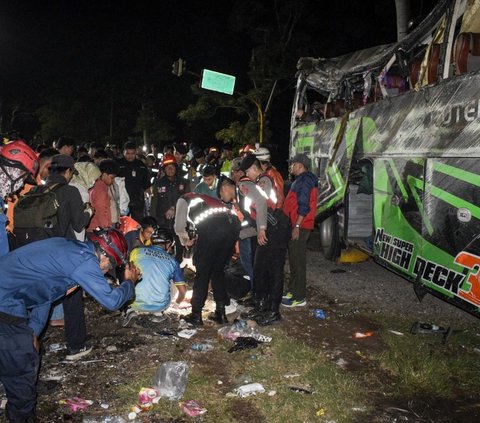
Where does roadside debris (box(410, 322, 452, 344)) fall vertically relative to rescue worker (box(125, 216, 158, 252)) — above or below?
below

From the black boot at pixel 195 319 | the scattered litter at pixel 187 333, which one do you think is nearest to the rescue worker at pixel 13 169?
the scattered litter at pixel 187 333

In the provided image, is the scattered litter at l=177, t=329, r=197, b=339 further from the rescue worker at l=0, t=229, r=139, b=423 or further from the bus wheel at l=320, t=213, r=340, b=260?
the bus wheel at l=320, t=213, r=340, b=260

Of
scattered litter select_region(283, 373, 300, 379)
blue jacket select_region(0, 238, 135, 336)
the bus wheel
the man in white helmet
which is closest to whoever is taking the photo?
blue jacket select_region(0, 238, 135, 336)

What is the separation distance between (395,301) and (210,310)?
2.55 m

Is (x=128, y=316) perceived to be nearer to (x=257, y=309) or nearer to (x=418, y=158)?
(x=257, y=309)

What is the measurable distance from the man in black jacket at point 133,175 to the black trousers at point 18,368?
515cm

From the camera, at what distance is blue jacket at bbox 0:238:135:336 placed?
293 centimetres

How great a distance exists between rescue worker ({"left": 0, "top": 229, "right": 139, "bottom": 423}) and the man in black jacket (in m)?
5.00

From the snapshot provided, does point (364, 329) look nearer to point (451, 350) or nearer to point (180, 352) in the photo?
point (451, 350)

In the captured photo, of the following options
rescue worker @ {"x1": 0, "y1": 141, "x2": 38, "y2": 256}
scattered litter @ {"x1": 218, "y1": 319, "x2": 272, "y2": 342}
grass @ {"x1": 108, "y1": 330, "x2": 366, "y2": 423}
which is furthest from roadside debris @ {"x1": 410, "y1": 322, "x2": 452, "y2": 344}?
rescue worker @ {"x1": 0, "y1": 141, "x2": 38, "y2": 256}

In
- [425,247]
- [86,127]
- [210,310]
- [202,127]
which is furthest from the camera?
[86,127]

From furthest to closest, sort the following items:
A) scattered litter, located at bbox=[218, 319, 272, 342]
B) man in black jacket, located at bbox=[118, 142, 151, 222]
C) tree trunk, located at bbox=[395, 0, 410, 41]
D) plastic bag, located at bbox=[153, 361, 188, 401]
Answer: tree trunk, located at bbox=[395, 0, 410, 41], man in black jacket, located at bbox=[118, 142, 151, 222], scattered litter, located at bbox=[218, 319, 272, 342], plastic bag, located at bbox=[153, 361, 188, 401]

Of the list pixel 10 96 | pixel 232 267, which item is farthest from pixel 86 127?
pixel 232 267

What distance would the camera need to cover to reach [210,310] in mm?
5895
